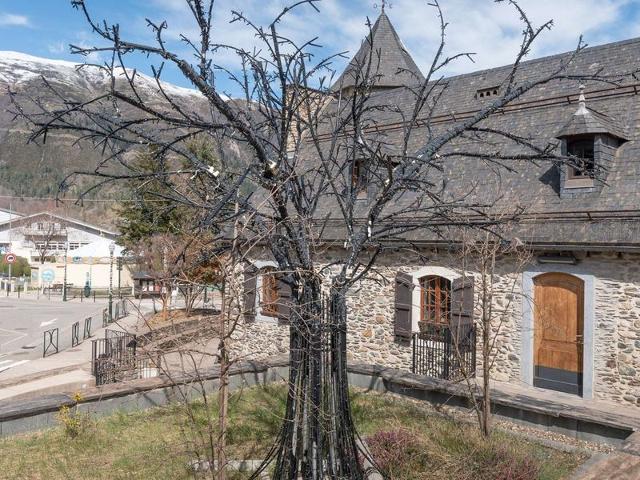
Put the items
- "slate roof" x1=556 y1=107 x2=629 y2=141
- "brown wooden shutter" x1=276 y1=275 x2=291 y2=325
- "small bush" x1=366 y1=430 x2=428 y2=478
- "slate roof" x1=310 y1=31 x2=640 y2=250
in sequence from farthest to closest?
"slate roof" x1=556 y1=107 x2=629 y2=141 < "slate roof" x1=310 y1=31 x2=640 y2=250 < "small bush" x1=366 y1=430 x2=428 y2=478 < "brown wooden shutter" x1=276 y1=275 x2=291 y2=325

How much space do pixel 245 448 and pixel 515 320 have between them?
19.8ft

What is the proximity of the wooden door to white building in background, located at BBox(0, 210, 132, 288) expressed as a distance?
88.2ft

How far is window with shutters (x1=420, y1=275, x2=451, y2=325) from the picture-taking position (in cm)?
1180

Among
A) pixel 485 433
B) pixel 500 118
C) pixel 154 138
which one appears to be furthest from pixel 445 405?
pixel 500 118

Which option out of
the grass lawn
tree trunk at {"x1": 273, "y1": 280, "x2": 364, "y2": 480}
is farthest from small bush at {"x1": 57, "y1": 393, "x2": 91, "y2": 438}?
tree trunk at {"x1": 273, "y1": 280, "x2": 364, "y2": 480}

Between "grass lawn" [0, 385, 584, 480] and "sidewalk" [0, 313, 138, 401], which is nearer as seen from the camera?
"grass lawn" [0, 385, 584, 480]

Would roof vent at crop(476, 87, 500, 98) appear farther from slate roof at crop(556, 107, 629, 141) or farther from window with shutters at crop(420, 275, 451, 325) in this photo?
window with shutters at crop(420, 275, 451, 325)

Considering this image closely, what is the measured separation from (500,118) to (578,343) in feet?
17.9

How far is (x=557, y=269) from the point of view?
→ 33.6ft

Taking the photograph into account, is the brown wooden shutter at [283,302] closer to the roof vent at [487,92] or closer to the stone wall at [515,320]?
the stone wall at [515,320]

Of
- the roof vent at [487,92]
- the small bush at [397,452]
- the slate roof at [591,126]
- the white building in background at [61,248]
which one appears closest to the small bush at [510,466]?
the small bush at [397,452]

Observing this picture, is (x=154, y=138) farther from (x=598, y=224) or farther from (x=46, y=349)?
(x=46, y=349)

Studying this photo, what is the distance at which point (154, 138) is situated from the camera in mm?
4477

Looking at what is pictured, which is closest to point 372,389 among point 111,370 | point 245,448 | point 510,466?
point 245,448
